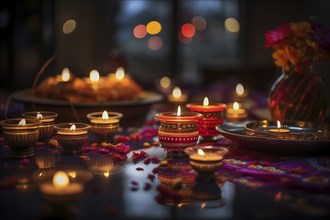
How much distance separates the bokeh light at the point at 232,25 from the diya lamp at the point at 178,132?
15.8 feet

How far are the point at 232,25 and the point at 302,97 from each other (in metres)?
4.50

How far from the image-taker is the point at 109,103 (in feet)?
6.20

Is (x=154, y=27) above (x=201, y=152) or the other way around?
above

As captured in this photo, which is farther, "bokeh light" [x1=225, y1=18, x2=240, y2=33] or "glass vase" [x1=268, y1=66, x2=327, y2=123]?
"bokeh light" [x1=225, y1=18, x2=240, y2=33]

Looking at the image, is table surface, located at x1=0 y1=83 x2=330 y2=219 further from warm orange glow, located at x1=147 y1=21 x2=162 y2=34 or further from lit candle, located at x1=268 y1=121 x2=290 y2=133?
warm orange glow, located at x1=147 y1=21 x2=162 y2=34

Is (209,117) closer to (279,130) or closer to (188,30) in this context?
(279,130)

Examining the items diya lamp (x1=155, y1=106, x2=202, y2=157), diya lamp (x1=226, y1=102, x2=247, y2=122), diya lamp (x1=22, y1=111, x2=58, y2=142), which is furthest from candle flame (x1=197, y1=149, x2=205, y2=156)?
diya lamp (x1=226, y1=102, x2=247, y2=122)

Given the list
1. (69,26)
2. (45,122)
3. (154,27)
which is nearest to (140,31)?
(154,27)

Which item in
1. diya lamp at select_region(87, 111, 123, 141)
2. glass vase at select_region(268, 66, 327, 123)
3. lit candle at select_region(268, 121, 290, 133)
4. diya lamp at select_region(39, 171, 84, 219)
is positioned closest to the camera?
diya lamp at select_region(39, 171, 84, 219)

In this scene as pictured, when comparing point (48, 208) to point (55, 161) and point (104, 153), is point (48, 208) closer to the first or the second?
point (55, 161)

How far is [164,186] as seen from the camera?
3.64 ft

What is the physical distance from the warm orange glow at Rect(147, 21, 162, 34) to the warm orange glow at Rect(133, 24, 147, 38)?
0.17 feet

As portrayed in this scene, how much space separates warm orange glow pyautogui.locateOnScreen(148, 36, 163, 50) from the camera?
19.7 feet

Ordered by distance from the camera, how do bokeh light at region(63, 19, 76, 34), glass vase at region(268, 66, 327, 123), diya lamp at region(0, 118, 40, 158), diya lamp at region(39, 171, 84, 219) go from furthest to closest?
1. bokeh light at region(63, 19, 76, 34)
2. glass vase at region(268, 66, 327, 123)
3. diya lamp at region(0, 118, 40, 158)
4. diya lamp at region(39, 171, 84, 219)
